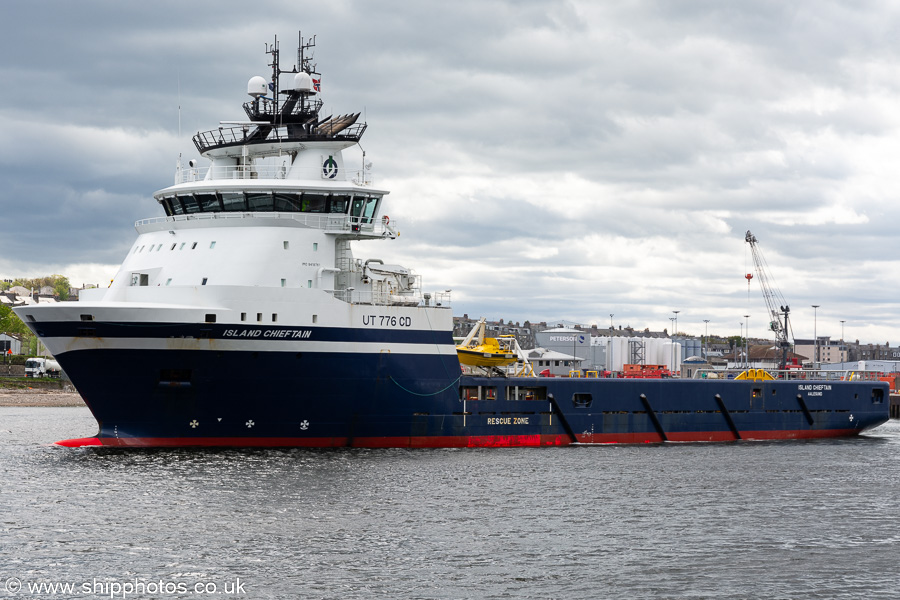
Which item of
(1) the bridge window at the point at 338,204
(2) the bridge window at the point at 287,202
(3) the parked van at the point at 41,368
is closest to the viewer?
(2) the bridge window at the point at 287,202

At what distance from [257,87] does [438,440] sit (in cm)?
1532

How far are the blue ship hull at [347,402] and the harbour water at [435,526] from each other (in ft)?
2.99

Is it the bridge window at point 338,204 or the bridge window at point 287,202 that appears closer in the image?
the bridge window at point 287,202

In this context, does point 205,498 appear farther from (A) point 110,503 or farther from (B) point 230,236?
(B) point 230,236

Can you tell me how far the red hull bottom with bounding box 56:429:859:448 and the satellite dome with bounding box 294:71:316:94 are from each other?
1385 cm

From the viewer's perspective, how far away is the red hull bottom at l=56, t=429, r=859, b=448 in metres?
33.7

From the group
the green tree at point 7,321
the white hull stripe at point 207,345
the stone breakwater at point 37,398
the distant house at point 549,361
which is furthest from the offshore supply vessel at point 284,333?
the green tree at point 7,321

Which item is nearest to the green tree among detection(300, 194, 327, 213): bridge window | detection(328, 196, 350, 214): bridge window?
detection(300, 194, 327, 213): bridge window

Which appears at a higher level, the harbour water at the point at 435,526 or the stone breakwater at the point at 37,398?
the stone breakwater at the point at 37,398

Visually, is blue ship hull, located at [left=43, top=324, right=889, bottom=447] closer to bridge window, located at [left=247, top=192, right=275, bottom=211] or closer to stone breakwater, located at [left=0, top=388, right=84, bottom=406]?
bridge window, located at [left=247, top=192, right=275, bottom=211]

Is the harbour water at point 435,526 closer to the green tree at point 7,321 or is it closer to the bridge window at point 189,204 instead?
the bridge window at point 189,204

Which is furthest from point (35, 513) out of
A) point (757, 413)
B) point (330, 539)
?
point (757, 413)

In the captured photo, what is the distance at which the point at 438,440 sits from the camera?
1476 inches

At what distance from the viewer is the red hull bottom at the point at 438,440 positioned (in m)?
33.7
